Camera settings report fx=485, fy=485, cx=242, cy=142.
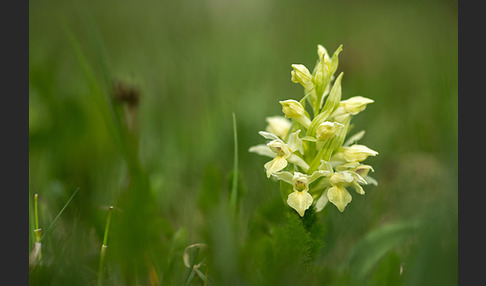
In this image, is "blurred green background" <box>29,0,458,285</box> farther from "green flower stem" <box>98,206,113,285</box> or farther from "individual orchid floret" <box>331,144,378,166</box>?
"individual orchid floret" <box>331,144,378,166</box>

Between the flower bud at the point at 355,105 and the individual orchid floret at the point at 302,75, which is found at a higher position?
the individual orchid floret at the point at 302,75

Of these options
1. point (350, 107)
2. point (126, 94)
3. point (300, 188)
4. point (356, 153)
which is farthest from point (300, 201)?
point (126, 94)

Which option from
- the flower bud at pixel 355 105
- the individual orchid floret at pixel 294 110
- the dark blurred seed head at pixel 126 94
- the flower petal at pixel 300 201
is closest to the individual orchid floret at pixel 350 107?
the flower bud at pixel 355 105

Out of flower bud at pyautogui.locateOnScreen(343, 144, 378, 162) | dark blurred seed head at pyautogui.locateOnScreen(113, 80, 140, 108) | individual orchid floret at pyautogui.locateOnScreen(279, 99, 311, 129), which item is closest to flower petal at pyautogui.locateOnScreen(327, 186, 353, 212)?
flower bud at pyautogui.locateOnScreen(343, 144, 378, 162)

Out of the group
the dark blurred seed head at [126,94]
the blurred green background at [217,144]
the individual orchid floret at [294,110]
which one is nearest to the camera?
the blurred green background at [217,144]

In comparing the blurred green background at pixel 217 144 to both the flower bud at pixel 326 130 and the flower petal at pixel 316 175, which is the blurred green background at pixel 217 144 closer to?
the flower petal at pixel 316 175

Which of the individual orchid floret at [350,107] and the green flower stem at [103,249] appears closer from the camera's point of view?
the green flower stem at [103,249]
